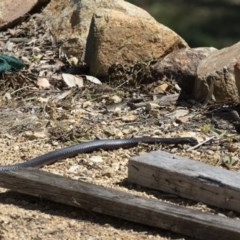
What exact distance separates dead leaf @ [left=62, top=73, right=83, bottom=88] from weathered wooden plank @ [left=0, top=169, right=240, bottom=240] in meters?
2.58

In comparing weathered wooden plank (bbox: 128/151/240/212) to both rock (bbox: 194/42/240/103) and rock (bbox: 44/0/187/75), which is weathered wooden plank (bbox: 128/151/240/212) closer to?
rock (bbox: 194/42/240/103)

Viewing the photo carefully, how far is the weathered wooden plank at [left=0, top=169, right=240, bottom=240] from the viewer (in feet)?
14.1

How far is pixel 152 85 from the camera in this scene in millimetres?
7281

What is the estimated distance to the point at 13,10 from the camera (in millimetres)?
9180

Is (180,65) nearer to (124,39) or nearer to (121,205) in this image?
(124,39)

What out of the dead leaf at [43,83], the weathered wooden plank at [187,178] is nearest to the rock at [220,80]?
the dead leaf at [43,83]

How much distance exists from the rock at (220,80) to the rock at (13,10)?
294 centimetres

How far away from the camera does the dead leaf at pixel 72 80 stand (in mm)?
7477

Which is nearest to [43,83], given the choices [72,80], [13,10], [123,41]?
[72,80]

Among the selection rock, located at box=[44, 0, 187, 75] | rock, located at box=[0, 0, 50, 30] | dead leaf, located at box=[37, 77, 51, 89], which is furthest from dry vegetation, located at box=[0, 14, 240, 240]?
rock, located at box=[0, 0, 50, 30]

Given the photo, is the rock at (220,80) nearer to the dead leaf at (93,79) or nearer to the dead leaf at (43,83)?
the dead leaf at (93,79)

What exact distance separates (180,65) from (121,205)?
2.90 m

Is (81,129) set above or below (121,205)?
below

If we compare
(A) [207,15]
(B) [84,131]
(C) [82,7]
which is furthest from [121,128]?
(A) [207,15]
